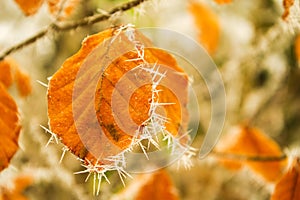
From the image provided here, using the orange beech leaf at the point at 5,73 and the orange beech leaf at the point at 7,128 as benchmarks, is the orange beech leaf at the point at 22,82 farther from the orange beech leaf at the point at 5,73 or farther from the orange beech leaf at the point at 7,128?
the orange beech leaf at the point at 7,128

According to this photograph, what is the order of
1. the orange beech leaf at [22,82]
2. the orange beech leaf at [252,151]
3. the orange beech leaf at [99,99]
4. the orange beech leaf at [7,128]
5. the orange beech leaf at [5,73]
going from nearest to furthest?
the orange beech leaf at [99,99] < the orange beech leaf at [7,128] < the orange beech leaf at [5,73] < the orange beech leaf at [22,82] < the orange beech leaf at [252,151]

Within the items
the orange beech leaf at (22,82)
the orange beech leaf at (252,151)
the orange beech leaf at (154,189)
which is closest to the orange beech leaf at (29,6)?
the orange beech leaf at (22,82)

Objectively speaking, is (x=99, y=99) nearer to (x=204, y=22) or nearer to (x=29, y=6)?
(x=29, y=6)

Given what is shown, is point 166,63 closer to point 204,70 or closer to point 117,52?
point 117,52

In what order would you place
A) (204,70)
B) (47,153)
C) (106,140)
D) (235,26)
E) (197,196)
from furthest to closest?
(235,26) → (204,70) → (197,196) → (47,153) → (106,140)

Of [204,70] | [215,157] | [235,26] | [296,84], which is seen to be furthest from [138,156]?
[235,26]
